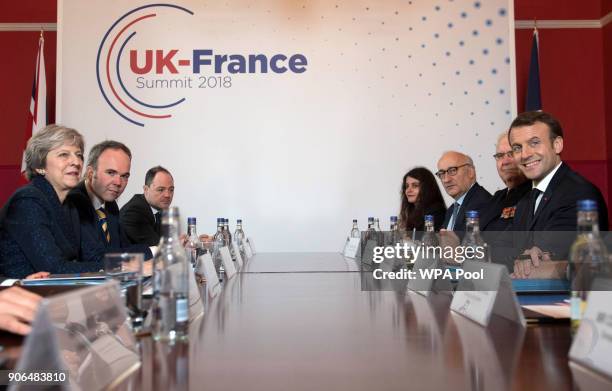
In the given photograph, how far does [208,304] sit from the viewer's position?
5.19 ft

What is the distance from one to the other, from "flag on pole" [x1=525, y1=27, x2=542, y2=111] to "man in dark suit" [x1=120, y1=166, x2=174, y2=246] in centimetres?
336

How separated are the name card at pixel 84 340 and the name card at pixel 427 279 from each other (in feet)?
3.45

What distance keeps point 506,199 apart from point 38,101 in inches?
162

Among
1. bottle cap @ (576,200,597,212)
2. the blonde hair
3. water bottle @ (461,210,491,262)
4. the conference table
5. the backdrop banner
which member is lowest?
the conference table

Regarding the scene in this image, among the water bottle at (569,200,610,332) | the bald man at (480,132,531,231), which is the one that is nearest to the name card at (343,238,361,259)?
the bald man at (480,132,531,231)

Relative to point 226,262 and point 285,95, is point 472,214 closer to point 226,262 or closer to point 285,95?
point 226,262

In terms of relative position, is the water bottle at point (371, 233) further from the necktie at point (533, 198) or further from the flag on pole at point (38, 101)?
the flag on pole at point (38, 101)

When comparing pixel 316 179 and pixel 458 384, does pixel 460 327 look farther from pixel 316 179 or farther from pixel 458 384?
pixel 316 179

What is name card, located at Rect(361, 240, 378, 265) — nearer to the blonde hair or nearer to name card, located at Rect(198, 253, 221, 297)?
name card, located at Rect(198, 253, 221, 297)

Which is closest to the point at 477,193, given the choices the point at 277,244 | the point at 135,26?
the point at 277,244

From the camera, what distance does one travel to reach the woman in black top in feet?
14.1

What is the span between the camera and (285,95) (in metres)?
4.95

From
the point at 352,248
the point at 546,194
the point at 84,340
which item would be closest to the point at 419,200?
the point at 352,248

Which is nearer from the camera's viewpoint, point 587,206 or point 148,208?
point 587,206
